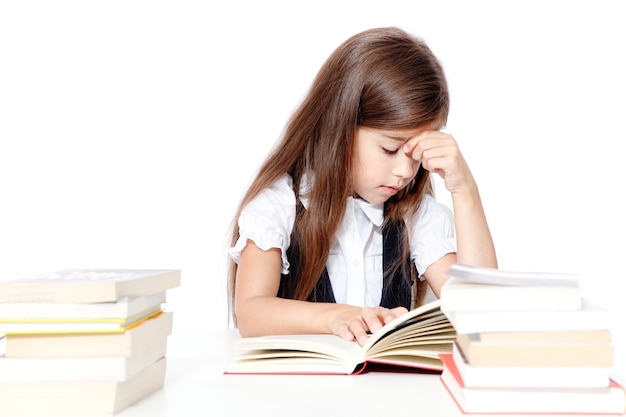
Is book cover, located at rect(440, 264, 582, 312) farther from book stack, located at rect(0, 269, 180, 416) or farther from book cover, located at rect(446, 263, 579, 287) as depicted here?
book stack, located at rect(0, 269, 180, 416)

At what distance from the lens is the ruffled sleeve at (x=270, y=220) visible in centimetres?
171

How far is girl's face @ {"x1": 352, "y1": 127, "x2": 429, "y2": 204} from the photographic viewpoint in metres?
1.71

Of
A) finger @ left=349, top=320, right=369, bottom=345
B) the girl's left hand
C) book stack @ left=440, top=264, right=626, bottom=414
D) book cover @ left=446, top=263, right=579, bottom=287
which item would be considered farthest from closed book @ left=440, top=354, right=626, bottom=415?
the girl's left hand

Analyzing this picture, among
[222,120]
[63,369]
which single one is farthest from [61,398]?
[222,120]

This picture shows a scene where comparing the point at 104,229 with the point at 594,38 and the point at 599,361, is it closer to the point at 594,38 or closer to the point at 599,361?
the point at 594,38

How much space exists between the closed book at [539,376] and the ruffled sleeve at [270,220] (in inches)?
35.7

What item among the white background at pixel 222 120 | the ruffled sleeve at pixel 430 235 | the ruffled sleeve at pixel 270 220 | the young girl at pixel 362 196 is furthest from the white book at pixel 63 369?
the white background at pixel 222 120

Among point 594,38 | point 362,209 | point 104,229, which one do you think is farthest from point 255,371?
point 594,38

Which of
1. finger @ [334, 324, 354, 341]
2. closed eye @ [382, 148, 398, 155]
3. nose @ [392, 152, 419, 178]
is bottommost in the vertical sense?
finger @ [334, 324, 354, 341]

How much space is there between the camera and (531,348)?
0.83 meters

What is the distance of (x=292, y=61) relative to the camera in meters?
3.08

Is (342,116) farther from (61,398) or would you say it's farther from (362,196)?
(61,398)

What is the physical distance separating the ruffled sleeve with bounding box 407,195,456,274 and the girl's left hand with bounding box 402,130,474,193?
166 millimetres

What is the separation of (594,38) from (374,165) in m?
1.83
